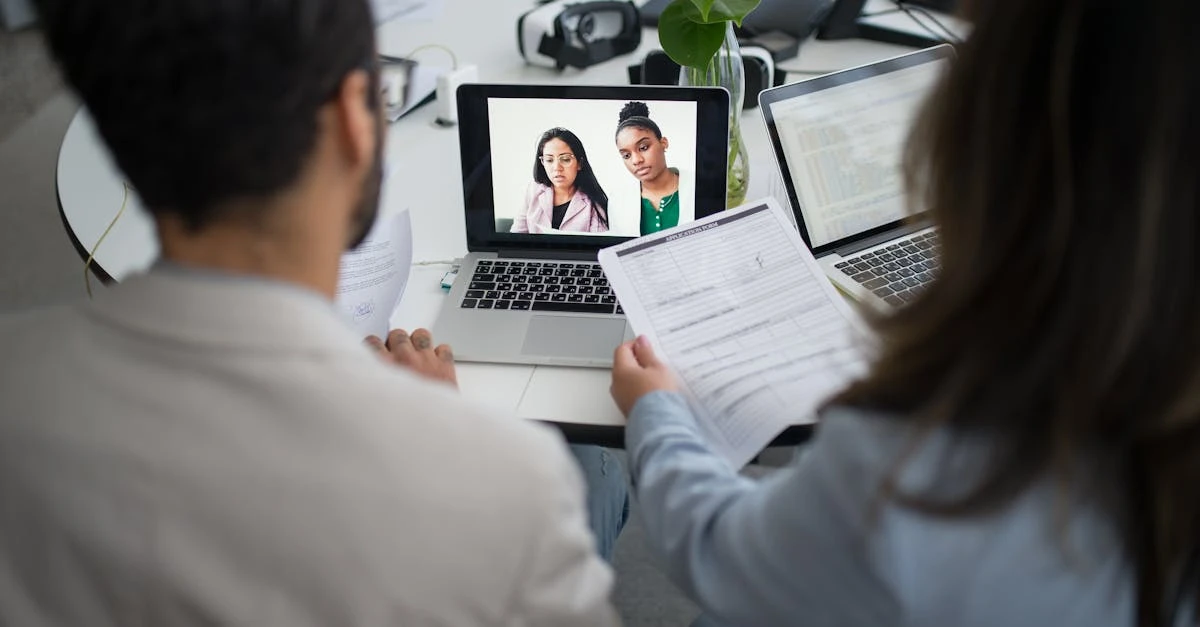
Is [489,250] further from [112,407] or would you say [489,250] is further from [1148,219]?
[1148,219]

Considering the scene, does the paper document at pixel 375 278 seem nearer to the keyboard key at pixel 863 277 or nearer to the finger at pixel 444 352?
the finger at pixel 444 352

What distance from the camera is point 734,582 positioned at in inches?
28.4

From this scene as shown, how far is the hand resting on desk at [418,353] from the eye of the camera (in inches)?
39.9

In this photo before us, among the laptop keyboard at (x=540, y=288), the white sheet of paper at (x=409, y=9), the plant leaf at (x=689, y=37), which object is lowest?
the laptop keyboard at (x=540, y=288)

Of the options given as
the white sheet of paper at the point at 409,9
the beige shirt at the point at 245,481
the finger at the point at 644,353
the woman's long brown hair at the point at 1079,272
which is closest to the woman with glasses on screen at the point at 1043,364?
the woman's long brown hair at the point at 1079,272

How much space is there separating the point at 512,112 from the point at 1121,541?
31.9 inches

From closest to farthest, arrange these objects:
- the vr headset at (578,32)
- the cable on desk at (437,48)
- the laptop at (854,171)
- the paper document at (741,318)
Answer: the paper document at (741,318) < the laptop at (854,171) < the vr headset at (578,32) < the cable on desk at (437,48)

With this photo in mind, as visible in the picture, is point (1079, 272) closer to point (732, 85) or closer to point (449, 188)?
point (732, 85)

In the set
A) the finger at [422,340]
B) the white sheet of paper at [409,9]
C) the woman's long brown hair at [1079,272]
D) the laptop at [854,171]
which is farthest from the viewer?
the white sheet of paper at [409,9]

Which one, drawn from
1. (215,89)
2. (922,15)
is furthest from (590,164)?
(922,15)

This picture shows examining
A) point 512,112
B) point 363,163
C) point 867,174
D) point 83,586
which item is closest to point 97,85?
point 363,163

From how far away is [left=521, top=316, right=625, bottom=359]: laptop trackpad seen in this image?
1.07 m

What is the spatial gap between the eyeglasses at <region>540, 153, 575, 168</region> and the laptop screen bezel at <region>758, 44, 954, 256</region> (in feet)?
0.74

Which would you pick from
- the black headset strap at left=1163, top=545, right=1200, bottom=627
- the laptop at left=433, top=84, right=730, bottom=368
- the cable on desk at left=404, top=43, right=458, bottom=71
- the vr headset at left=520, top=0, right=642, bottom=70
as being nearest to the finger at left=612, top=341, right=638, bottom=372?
the laptop at left=433, top=84, right=730, bottom=368
